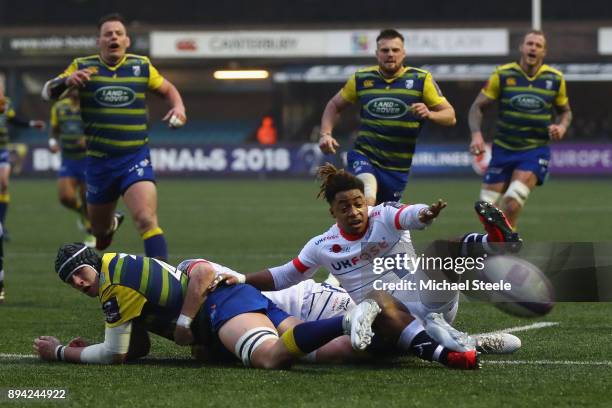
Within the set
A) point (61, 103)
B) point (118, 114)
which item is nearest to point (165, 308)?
point (118, 114)

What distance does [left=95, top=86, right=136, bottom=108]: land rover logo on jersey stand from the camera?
10.5 metres

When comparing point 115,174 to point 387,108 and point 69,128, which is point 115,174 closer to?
point 387,108

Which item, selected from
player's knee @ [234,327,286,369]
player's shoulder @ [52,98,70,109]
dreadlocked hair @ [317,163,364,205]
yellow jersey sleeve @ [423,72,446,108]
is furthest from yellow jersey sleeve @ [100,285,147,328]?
player's shoulder @ [52,98,70,109]

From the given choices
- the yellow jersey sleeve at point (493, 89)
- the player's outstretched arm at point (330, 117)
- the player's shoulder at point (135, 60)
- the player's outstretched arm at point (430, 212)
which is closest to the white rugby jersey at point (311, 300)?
the player's outstretched arm at point (430, 212)

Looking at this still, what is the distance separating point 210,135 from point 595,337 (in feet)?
113

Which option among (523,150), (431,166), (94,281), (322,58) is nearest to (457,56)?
(322,58)

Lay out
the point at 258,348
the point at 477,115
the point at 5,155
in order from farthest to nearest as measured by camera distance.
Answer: the point at 5,155
the point at 477,115
the point at 258,348

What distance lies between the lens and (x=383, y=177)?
35.1ft

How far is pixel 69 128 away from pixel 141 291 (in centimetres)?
1014

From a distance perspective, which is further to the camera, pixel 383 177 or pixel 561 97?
pixel 561 97

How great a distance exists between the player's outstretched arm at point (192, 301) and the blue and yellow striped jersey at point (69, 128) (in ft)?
31.7

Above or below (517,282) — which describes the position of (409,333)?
below

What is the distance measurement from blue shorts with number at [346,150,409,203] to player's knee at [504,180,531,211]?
1.55 m

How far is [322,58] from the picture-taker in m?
41.2
